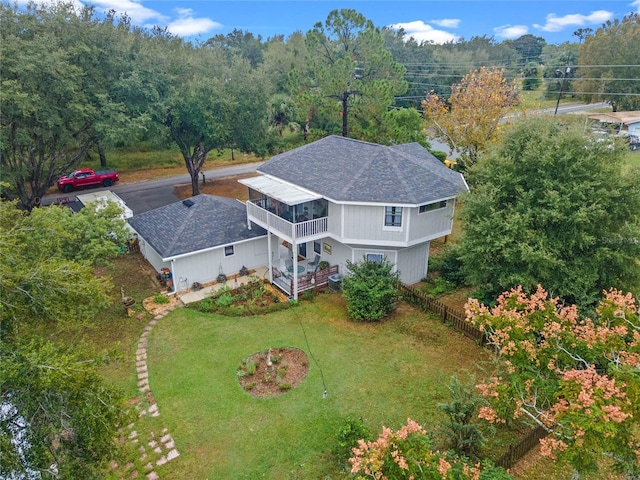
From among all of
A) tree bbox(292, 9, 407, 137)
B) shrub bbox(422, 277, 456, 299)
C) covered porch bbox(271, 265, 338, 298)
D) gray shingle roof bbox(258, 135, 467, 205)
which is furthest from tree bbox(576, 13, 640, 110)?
covered porch bbox(271, 265, 338, 298)

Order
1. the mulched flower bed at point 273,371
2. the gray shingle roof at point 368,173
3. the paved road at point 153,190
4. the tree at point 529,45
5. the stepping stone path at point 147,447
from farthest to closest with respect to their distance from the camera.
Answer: the tree at point 529,45, the paved road at point 153,190, the gray shingle roof at point 368,173, the mulched flower bed at point 273,371, the stepping stone path at point 147,447

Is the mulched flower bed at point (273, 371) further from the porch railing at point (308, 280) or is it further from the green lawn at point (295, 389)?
the porch railing at point (308, 280)

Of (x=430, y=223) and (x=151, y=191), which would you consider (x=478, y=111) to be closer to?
(x=430, y=223)

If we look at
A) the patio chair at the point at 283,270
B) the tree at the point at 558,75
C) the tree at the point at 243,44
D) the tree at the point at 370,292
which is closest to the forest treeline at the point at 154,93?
the patio chair at the point at 283,270

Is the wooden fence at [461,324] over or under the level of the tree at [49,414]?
under

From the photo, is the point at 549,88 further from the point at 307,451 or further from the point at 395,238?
the point at 307,451

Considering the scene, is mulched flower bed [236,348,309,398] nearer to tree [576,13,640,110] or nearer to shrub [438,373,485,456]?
shrub [438,373,485,456]

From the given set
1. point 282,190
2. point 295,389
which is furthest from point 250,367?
point 282,190
